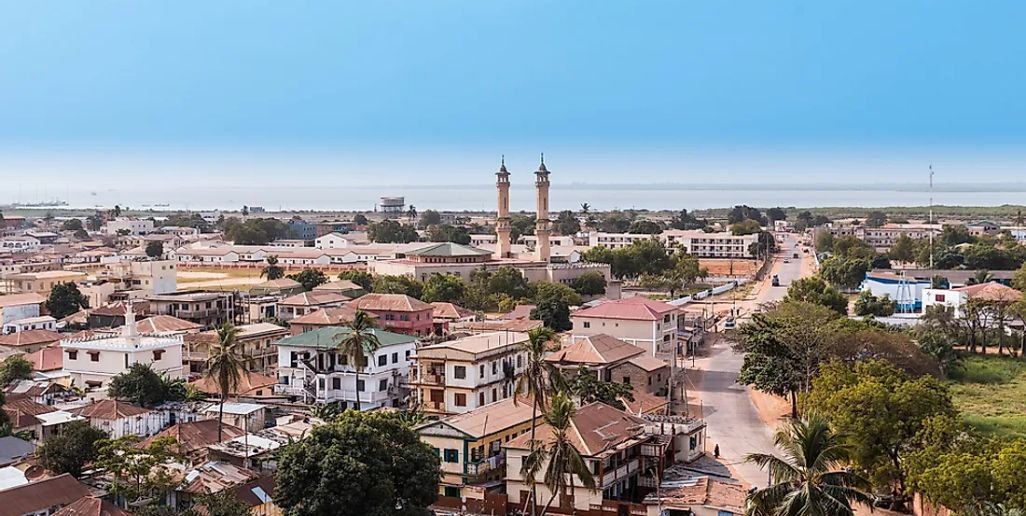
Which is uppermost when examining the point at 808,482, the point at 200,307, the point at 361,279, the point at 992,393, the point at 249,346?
the point at 808,482

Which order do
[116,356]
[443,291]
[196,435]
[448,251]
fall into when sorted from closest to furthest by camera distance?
[196,435]
[116,356]
[443,291]
[448,251]

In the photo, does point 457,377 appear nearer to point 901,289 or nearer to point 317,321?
point 317,321

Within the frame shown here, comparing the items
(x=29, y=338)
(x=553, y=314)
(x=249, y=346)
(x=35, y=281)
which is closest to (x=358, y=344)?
(x=249, y=346)

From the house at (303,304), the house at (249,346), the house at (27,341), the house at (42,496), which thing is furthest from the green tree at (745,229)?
the house at (42,496)

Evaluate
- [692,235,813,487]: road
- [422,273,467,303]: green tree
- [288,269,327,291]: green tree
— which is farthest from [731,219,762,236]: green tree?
[692,235,813,487]: road

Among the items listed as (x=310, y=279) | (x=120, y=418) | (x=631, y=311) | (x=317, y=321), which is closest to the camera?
(x=120, y=418)

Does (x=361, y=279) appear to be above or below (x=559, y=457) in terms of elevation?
below

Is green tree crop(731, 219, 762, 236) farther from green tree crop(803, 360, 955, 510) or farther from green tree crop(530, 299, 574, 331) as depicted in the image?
green tree crop(803, 360, 955, 510)
